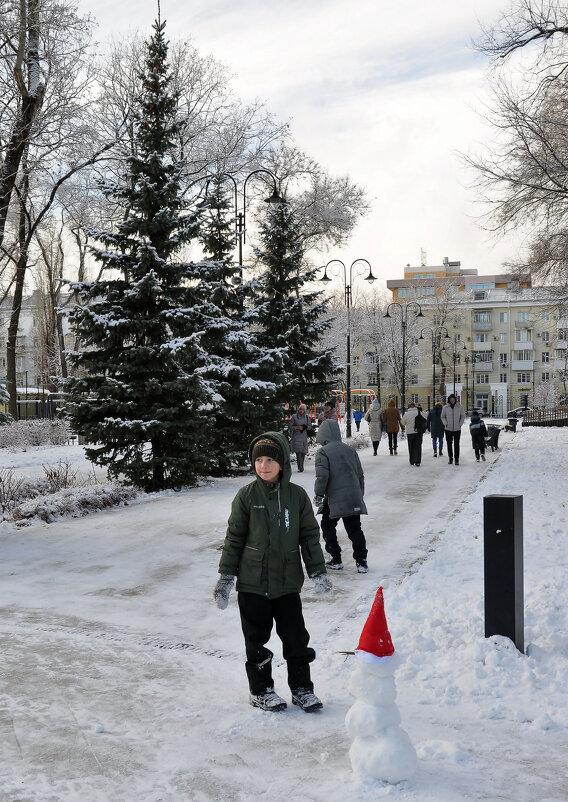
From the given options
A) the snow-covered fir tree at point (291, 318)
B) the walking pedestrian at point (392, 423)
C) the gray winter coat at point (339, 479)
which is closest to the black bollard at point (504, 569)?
the gray winter coat at point (339, 479)

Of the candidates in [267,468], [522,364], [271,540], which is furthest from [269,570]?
[522,364]

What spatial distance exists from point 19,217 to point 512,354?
80.8m

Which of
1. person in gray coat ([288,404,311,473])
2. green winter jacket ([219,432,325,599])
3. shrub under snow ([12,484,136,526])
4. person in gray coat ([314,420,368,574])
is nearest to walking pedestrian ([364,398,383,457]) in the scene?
person in gray coat ([288,404,311,473])

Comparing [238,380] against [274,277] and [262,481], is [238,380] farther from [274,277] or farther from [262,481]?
[262,481]

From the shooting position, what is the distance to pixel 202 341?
733 inches

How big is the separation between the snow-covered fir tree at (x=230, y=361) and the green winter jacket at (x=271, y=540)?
1256 centimetres

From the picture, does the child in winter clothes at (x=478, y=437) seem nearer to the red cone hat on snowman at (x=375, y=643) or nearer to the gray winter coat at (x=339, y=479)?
the gray winter coat at (x=339, y=479)

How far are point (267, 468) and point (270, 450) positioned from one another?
11 cm

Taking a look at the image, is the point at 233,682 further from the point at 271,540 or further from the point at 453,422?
the point at 453,422

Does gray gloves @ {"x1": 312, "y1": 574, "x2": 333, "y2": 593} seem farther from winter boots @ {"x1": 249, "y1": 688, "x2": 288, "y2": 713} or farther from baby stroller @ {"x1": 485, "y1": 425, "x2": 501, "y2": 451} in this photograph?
baby stroller @ {"x1": 485, "y1": 425, "x2": 501, "y2": 451}

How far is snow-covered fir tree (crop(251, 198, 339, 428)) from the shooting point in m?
23.9

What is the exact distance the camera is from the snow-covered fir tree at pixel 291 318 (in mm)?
23922

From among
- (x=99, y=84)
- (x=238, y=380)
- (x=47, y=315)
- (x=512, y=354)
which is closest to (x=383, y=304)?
(x=512, y=354)

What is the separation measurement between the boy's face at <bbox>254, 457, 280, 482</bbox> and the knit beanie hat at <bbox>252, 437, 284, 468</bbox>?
0.9 inches
